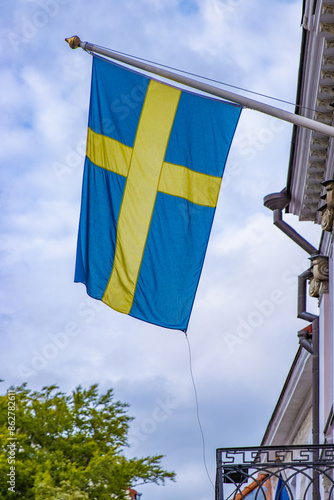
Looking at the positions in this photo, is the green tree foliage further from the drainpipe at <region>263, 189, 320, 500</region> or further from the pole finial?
the pole finial

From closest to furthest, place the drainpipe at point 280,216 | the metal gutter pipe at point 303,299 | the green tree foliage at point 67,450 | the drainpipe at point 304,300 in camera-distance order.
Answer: the drainpipe at point 304,300 < the drainpipe at point 280,216 < the metal gutter pipe at point 303,299 < the green tree foliage at point 67,450

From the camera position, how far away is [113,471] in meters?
22.5

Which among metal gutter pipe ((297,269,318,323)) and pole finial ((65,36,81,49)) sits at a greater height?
metal gutter pipe ((297,269,318,323))

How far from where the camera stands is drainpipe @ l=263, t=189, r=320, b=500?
537 inches

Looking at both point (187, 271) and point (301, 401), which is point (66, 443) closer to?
point (301, 401)

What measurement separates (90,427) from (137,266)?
1679cm

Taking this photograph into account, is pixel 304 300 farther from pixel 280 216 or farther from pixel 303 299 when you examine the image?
pixel 280 216

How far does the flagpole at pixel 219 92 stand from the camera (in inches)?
275

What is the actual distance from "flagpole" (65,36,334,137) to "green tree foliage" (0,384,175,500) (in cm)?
1425

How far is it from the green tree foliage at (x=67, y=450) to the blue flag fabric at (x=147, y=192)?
40.9 ft

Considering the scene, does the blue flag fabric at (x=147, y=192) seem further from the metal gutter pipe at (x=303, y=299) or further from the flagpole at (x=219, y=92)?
the metal gutter pipe at (x=303, y=299)

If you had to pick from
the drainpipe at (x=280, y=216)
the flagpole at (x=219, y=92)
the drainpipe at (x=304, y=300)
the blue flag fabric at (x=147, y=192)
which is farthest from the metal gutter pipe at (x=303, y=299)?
the flagpole at (x=219, y=92)

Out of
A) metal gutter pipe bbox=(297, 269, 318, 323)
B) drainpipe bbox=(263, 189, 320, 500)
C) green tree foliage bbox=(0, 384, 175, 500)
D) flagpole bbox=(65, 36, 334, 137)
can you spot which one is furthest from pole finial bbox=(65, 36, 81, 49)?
green tree foliage bbox=(0, 384, 175, 500)

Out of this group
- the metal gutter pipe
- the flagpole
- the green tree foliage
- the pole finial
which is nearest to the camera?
the flagpole
